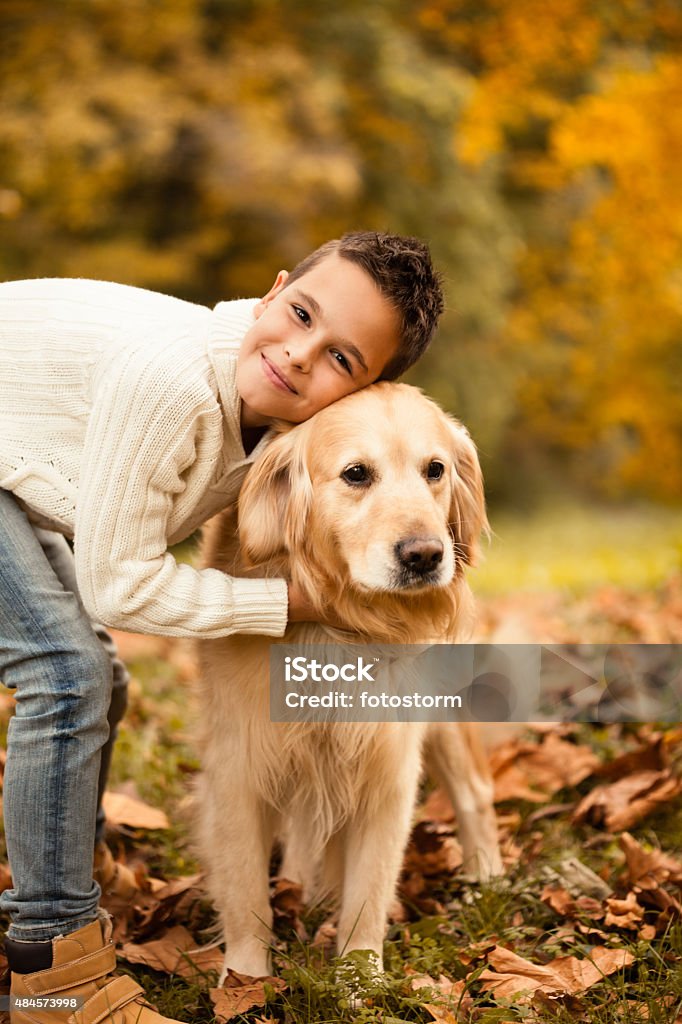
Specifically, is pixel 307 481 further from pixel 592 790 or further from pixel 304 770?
pixel 592 790

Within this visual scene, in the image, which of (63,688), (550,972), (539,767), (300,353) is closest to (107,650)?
(63,688)

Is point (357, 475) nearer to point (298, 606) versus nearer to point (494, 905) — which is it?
point (298, 606)

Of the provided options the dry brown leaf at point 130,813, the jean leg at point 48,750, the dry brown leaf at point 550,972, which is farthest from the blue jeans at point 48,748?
the dry brown leaf at point 550,972

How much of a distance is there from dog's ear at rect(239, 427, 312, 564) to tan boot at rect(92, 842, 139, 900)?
0.93m

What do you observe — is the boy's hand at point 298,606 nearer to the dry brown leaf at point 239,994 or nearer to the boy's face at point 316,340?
the boy's face at point 316,340

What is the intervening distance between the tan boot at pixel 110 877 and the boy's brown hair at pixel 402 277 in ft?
4.72

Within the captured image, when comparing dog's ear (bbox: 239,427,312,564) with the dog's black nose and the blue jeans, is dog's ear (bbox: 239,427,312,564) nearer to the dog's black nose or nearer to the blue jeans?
the dog's black nose

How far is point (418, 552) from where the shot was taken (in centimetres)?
204

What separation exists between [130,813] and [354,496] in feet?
4.35

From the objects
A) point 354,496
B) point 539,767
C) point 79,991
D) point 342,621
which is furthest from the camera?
point 539,767

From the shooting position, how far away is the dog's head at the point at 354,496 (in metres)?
2.15

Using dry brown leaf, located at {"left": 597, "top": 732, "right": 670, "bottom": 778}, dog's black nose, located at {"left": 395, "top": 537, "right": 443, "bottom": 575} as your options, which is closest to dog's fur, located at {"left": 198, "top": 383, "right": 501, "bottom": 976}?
dog's black nose, located at {"left": 395, "top": 537, "right": 443, "bottom": 575}

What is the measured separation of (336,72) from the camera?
1011cm

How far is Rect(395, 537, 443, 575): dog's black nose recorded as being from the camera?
2.04m
